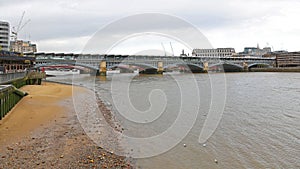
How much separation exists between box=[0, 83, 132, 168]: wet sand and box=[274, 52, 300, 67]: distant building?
111 metres

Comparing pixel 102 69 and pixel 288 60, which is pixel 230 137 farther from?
pixel 288 60

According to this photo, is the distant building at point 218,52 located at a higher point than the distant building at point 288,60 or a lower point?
higher


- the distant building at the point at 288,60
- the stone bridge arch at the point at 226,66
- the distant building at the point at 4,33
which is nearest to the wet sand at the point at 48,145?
the stone bridge arch at the point at 226,66

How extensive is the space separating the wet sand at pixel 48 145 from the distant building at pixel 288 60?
364 feet

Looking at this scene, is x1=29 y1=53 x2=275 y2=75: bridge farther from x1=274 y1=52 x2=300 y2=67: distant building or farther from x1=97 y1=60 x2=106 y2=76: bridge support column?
x1=274 y1=52 x2=300 y2=67: distant building

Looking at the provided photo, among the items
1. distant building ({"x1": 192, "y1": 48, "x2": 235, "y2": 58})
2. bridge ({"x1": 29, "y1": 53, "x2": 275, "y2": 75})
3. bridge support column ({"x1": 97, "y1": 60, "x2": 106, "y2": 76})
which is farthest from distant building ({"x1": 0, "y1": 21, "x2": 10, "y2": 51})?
distant building ({"x1": 192, "y1": 48, "x2": 235, "y2": 58})

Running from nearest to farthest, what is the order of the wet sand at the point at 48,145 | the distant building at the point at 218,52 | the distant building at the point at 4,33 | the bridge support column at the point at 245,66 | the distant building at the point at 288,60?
the wet sand at the point at 48,145
the bridge support column at the point at 245,66
the distant building at the point at 4,33
the distant building at the point at 288,60
the distant building at the point at 218,52

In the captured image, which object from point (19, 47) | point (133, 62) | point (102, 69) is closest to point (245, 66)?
point (133, 62)

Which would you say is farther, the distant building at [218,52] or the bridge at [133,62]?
the distant building at [218,52]

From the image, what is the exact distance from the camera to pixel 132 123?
12992mm

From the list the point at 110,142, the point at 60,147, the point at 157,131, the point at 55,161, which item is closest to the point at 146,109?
the point at 157,131

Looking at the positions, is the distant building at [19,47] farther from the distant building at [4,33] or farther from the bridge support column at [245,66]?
the bridge support column at [245,66]

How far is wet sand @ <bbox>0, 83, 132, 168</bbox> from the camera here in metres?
7.04

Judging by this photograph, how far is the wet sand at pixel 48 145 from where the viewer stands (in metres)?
7.04
